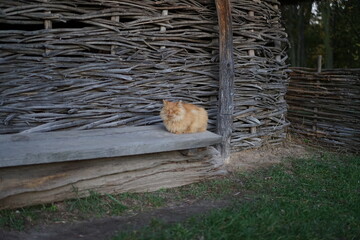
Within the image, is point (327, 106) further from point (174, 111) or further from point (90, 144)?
point (90, 144)

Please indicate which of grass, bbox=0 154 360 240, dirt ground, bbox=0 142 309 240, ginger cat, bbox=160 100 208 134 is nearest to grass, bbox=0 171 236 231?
grass, bbox=0 154 360 240

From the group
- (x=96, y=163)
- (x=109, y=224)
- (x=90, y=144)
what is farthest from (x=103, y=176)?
(x=109, y=224)

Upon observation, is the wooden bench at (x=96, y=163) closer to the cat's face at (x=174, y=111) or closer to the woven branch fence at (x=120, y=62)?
the cat's face at (x=174, y=111)

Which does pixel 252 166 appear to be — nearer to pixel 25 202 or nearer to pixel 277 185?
pixel 277 185

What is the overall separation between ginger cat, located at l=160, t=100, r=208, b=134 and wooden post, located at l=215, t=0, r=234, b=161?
0.86 meters

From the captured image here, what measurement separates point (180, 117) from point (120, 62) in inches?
48.0

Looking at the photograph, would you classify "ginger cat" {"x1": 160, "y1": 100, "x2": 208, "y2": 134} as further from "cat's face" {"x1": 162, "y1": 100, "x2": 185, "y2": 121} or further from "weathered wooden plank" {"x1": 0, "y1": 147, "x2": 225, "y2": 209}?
"weathered wooden plank" {"x1": 0, "y1": 147, "x2": 225, "y2": 209}

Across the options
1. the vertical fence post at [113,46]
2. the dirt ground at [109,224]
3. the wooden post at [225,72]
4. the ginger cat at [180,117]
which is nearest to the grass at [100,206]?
the dirt ground at [109,224]

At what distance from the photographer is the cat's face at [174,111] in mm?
4195

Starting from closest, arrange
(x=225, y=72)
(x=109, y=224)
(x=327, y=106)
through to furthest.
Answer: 1. (x=109, y=224)
2. (x=225, y=72)
3. (x=327, y=106)

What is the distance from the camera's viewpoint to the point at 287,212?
3561 mm

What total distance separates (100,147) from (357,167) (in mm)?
3875

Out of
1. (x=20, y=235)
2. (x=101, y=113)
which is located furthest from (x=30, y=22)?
(x=20, y=235)

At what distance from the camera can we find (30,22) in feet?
Answer: 14.2
